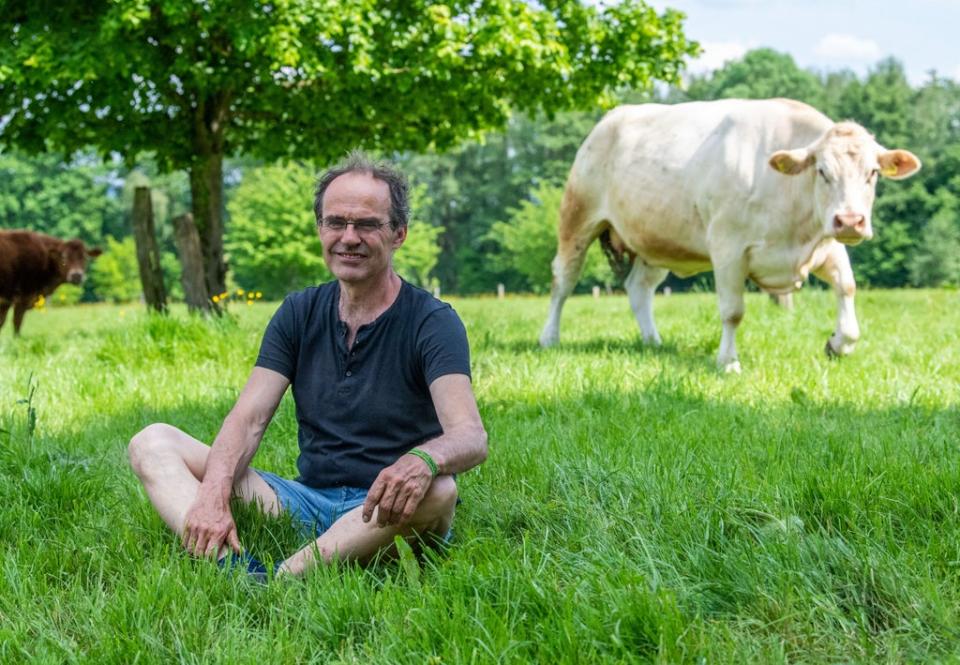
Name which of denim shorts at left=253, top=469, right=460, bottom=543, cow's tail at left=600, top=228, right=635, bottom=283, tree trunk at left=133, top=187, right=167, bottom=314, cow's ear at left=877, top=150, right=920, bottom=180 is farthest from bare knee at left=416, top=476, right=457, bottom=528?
tree trunk at left=133, top=187, right=167, bottom=314

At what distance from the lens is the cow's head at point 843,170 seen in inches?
271

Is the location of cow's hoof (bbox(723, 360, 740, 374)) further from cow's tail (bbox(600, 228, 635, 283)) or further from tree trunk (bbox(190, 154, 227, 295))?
tree trunk (bbox(190, 154, 227, 295))

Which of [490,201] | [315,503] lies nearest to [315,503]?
[315,503]

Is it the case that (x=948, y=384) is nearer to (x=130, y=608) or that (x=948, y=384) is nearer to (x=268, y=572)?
(x=268, y=572)

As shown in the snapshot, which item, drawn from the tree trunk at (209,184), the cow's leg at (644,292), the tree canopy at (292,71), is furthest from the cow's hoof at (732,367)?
the tree trunk at (209,184)

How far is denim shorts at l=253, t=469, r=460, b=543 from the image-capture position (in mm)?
3566

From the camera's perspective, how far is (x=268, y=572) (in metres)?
3.09

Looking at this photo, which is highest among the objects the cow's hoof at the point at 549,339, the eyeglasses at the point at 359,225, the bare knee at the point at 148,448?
the eyeglasses at the point at 359,225

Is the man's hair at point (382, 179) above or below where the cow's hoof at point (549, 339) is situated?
above

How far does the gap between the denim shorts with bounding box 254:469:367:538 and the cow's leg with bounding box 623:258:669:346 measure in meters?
5.89

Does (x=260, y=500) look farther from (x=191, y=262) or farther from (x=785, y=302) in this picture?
(x=191, y=262)

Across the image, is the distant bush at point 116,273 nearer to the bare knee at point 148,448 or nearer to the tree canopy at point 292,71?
the tree canopy at point 292,71

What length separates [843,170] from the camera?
23.1 ft

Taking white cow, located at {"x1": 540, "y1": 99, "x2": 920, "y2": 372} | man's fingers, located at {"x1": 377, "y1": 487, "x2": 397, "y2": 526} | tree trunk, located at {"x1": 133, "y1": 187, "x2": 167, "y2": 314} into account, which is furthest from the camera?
tree trunk, located at {"x1": 133, "y1": 187, "x2": 167, "y2": 314}
